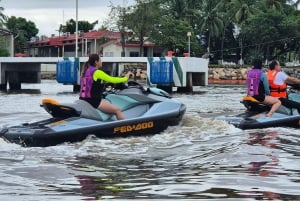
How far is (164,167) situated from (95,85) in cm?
285

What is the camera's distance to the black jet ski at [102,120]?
377 inches

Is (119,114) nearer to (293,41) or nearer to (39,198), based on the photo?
(39,198)

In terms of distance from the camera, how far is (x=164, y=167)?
792 centimetres

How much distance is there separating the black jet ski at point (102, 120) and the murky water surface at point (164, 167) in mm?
175

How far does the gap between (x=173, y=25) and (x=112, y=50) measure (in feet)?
31.9

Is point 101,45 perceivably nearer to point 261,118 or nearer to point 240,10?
point 240,10

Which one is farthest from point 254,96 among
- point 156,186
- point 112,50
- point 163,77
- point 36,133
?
point 112,50

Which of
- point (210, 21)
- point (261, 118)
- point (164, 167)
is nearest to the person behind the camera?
point (164, 167)

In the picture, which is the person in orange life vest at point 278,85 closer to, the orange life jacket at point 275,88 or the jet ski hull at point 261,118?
the orange life jacket at point 275,88

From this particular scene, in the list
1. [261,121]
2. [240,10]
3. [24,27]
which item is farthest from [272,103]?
[24,27]

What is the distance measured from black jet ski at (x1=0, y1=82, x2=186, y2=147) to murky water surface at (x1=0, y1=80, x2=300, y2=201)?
0.18 metres

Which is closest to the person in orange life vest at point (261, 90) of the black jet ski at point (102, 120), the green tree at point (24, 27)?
the black jet ski at point (102, 120)

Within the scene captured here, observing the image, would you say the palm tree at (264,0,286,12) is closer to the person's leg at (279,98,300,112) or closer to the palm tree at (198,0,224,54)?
the palm tree at (198,0,224,54)

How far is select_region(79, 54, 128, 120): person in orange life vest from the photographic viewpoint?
10273 millimetres
